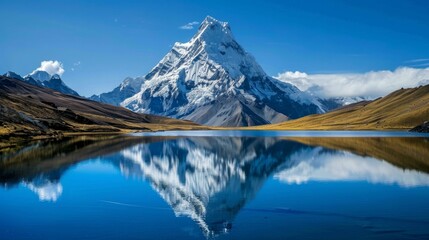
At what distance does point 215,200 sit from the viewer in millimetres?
44219

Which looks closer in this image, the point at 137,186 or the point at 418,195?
the point at 418,195

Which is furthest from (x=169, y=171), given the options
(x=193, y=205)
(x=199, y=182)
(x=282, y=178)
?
(x=193, y=205)

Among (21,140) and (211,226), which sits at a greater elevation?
(21,140)

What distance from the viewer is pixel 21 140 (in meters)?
126

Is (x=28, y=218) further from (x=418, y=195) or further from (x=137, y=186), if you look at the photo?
(x=418, y=195)

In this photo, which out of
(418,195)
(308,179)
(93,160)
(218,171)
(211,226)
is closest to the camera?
(211,226)

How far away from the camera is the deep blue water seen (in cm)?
3111

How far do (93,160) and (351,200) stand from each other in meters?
57.4

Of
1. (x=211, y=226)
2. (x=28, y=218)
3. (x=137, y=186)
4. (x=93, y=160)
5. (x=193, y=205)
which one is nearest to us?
(x=211, y=226)

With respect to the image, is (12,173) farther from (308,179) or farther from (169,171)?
(308,179)

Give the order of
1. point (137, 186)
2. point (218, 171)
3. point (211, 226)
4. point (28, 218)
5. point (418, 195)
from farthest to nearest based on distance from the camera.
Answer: point (218, 171), point (137, 186), point (418, 195), point (28, 218), point (211, 226)

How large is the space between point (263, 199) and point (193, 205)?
7.48m

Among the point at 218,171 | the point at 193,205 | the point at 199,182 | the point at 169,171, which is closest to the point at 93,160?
the point at 169,171

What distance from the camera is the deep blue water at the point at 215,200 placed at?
31.1 m
